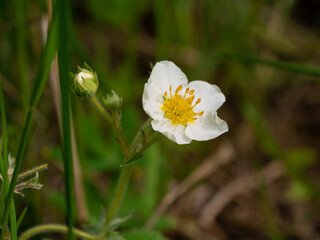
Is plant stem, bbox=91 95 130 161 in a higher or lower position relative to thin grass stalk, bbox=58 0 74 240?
higher

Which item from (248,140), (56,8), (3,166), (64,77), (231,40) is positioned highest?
(231,40)

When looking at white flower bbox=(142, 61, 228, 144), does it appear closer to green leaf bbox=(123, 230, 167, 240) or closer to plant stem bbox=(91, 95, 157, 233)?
plant stem bbox=(91, 95, 157, 233)

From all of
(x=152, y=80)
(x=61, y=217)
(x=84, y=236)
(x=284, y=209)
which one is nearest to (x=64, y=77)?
(x=152, y=80)

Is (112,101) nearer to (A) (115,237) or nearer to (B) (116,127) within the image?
(B) (116,127)

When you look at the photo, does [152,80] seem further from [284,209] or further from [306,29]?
[306,29]

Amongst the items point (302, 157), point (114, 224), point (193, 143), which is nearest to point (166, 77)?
point (114, 224)

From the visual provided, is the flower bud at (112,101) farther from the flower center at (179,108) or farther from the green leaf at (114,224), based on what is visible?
the green leaf at (114,224)

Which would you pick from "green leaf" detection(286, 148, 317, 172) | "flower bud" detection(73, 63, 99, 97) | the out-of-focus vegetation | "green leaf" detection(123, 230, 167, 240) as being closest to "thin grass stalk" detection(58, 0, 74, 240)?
"flower bud" detection(73, 63, 99, 97)
